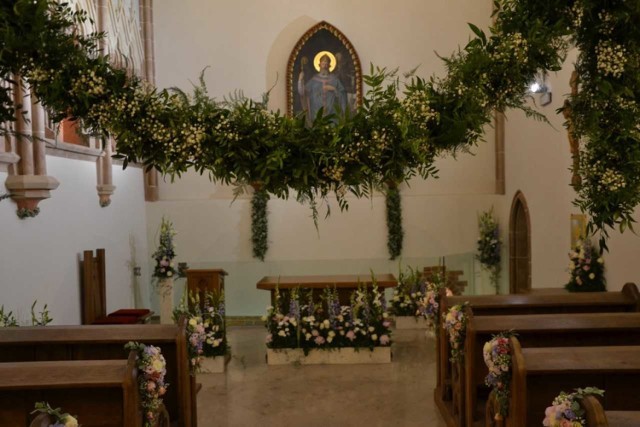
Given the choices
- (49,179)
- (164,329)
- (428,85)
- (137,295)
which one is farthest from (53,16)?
(137,295)

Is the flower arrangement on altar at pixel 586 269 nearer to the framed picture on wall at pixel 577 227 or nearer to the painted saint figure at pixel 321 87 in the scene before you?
the framed picture on wall at pixel 577 227

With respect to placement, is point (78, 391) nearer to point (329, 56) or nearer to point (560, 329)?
point (560, 329)

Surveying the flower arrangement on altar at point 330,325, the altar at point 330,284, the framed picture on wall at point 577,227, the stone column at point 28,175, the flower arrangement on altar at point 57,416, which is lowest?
the flower arrangement on altar at point 330,325

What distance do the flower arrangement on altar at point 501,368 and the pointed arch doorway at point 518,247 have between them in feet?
25.1

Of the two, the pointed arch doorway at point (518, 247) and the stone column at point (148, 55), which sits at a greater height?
the stone column at point (148, 55)

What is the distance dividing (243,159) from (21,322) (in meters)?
4.38

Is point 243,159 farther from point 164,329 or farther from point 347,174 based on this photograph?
point 164,329

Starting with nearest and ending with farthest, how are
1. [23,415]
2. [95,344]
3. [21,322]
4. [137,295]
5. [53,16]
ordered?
[53,16]
[23,415]
[95,344]
[21,322]
[137,295]

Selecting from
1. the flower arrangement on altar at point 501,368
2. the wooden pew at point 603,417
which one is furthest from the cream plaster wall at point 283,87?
the wooden pew at point 603,417

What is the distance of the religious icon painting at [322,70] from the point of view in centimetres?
1273

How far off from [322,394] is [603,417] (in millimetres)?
4772

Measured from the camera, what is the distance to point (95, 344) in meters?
5.10

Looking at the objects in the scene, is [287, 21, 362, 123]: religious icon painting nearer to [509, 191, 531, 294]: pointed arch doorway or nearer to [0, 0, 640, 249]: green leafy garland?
[509, 191, 531, 294]: pointed arch doorway

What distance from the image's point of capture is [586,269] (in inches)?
321
